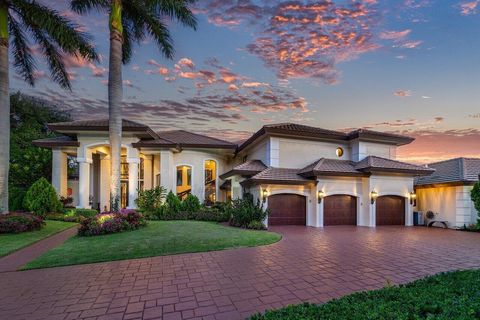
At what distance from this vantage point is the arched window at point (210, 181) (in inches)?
842

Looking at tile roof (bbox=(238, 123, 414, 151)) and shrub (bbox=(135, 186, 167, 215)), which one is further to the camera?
shrub (bbox=(135, 186, 167, 215))

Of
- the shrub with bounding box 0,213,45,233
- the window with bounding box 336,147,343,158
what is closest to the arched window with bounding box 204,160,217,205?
the window with bounding box 336,147,343,158

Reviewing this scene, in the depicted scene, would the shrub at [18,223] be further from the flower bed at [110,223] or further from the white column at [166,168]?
the white column at [166,168]

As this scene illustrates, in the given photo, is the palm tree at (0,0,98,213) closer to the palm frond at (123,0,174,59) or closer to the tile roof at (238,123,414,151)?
the palm frond at (123,0,174,59)

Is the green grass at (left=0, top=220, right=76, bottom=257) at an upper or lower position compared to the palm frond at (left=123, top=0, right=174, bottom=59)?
lower

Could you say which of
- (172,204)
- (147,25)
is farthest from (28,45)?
(172,204)

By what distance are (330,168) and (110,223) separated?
1153 centimetres

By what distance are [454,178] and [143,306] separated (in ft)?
57.3

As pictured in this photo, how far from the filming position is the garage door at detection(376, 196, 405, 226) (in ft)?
51.3

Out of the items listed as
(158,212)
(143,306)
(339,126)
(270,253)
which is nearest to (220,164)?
(158,212)

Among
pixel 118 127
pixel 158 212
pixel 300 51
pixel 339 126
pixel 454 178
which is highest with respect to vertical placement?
pixel 300 51

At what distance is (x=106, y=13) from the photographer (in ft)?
44.7

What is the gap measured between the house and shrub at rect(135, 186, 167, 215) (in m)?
1.10

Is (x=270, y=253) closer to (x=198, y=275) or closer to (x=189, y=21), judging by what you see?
(x=198, y=275)
